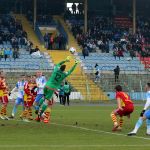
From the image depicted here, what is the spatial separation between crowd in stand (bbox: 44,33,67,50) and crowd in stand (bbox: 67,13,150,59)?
2.05 metres

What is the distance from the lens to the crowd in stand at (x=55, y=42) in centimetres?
6656

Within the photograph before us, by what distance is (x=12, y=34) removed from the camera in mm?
65062

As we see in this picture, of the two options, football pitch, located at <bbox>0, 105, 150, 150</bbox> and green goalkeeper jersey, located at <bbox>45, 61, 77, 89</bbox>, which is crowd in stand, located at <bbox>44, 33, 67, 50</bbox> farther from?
football pitch, located at <bbox>0, 105, 150, 150</bbox>

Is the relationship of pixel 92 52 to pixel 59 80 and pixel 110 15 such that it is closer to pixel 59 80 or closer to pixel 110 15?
pixel 110 15


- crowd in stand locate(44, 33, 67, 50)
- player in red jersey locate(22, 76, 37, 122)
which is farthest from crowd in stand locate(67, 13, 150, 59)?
player in red jersey locate(22, 76, 37, 122)

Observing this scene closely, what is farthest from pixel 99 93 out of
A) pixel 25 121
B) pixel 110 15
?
pixel 25 121

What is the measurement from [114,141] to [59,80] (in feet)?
23.0

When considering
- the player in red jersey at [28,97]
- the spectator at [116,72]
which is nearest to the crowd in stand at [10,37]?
the spectator at [116,72]

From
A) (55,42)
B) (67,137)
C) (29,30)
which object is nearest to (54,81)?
(67,137)

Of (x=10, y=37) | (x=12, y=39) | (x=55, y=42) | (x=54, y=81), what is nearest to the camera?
(x=54, y=81)

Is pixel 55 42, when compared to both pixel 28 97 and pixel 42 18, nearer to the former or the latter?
pixel 42 18

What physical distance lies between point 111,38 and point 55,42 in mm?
8058

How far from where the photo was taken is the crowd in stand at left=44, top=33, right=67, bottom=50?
66.6 meters

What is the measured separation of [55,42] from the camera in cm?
6725
